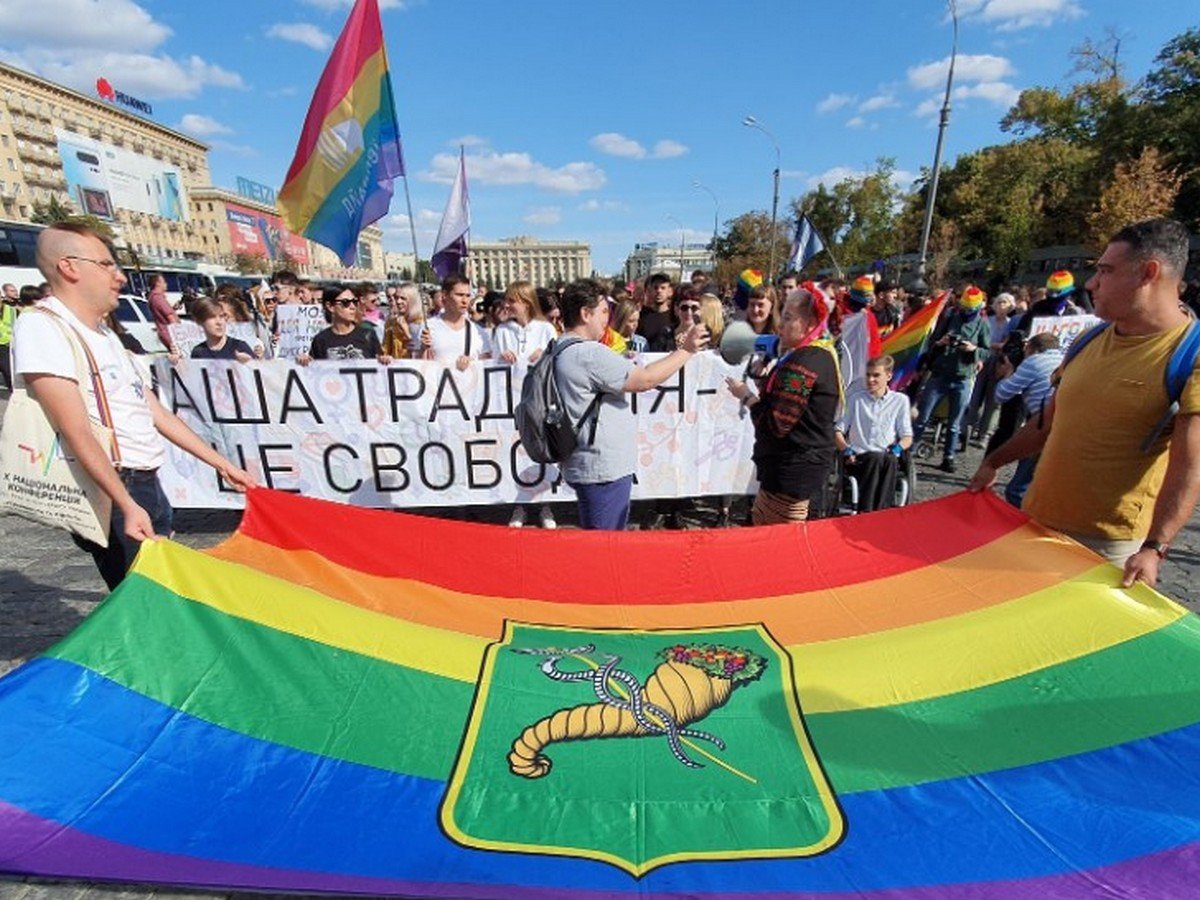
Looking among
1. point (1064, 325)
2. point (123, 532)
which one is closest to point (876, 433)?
point (123, 532)

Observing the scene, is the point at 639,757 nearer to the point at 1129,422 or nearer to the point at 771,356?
the point at 1129,422

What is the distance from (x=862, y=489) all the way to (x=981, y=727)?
328 cm

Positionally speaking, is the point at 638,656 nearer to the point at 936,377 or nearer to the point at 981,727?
the point at 981,727

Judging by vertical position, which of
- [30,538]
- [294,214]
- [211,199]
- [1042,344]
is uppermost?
[211,199]

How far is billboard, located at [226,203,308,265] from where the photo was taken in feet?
291

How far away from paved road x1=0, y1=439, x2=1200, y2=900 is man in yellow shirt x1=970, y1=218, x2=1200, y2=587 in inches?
106

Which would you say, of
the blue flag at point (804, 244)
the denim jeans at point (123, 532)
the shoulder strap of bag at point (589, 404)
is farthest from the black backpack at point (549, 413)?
the blue flag at point (804, 244)

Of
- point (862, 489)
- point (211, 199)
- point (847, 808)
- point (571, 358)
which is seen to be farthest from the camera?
point (211, 199)

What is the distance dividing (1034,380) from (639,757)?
5715mm

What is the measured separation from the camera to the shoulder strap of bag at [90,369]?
225 cm

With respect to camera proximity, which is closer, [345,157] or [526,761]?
[526,761]

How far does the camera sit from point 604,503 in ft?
11.0

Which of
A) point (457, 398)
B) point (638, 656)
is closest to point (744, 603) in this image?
point (638, 656)

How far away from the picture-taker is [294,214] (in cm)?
534
